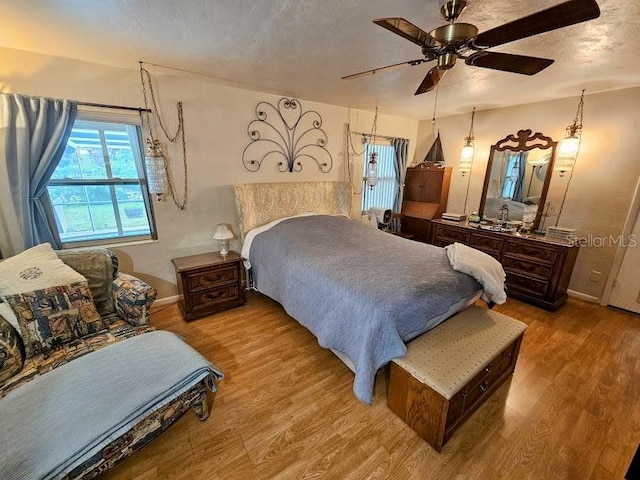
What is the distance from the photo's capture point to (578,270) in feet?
10.4

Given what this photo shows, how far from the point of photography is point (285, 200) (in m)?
3.32

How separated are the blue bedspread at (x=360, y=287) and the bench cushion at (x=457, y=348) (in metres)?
0.09

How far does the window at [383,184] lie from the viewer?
429 centimetres

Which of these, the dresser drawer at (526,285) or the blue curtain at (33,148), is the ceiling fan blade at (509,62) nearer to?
the dresser drawer at (526,285)

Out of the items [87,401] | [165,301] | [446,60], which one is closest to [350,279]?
[446,60]

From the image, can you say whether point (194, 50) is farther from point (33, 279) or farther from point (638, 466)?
point (638, 466)

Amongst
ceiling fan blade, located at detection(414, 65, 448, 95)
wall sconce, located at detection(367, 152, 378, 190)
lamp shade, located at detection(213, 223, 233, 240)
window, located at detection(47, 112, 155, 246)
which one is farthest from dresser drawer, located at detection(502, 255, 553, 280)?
window, located at detection(47, 112, 155, 246)

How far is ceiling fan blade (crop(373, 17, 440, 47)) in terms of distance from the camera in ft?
3.63

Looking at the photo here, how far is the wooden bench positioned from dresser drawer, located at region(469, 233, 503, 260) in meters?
1.71

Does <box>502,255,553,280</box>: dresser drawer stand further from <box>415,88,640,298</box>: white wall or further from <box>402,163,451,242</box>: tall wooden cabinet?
<box>402,163,451,242</box>: tall wooden cabinet

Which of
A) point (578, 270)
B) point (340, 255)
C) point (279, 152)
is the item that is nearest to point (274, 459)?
point (340, 255)

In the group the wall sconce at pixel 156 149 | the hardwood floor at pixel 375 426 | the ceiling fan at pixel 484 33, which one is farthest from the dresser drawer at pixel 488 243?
the wall sconce at pixel 156 149

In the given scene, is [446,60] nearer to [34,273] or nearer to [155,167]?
[155,167]

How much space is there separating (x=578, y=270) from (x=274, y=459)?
12.9ft
